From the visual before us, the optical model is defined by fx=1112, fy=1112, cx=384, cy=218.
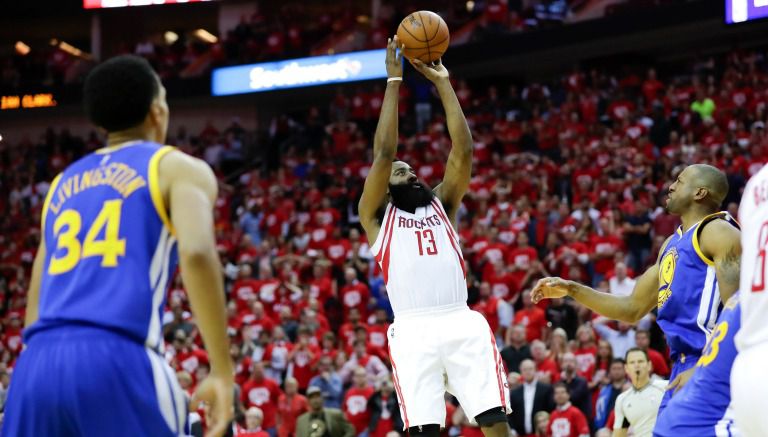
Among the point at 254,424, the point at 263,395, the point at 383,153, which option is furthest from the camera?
the point at 263,395

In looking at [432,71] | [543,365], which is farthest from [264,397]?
[432,71]

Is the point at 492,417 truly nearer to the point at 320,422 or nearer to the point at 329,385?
the point at 320,422

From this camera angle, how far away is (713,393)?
167 inches

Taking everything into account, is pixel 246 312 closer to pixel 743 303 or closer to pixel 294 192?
pixel 294 192

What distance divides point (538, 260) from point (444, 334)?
28.1ft

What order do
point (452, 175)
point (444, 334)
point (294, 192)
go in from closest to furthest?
point (444, 334) < point (452, 175) < point (294, 192)

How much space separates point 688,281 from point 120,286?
3409mm

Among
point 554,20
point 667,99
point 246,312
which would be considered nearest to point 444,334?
point 246,312

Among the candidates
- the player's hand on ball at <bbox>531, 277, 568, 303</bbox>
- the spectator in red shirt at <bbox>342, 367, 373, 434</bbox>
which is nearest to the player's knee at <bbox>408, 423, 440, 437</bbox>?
the player's hand on ball at <bbox>531, 277, 568, 303</bbox>

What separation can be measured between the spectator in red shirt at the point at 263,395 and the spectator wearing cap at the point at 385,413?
1.38m

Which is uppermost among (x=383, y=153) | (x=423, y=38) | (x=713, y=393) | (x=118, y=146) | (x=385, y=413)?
(x=423, y=38)

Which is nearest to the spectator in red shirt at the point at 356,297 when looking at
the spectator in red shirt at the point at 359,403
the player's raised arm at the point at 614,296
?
the spectator in red shirt at the point at 359,403

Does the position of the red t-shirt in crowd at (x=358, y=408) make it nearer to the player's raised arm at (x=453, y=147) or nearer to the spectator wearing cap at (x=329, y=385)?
the spectator wearing cap at (x=329, y=385)

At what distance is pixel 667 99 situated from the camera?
19656mm
